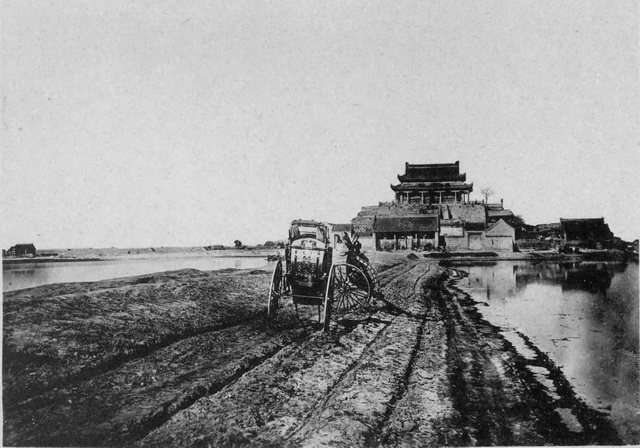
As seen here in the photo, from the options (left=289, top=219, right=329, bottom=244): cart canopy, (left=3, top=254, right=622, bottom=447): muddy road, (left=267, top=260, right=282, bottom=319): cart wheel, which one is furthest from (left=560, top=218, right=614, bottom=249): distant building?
(left=267, top=260, right=282, bottom=319): cart wheel

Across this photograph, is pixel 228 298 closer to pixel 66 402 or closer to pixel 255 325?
pixel 255 325

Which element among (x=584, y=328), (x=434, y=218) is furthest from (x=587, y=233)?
(x=584, y=328)

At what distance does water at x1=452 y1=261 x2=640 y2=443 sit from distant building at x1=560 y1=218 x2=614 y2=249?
72.3 feet

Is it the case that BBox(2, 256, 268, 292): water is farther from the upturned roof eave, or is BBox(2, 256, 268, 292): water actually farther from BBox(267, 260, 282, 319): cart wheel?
the upturned roof eave

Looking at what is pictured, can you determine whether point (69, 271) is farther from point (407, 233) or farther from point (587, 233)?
point (587, 233)

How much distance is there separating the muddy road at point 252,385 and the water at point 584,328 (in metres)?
0.37

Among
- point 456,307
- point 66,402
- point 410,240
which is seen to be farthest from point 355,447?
point 410,240

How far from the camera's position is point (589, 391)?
521cm

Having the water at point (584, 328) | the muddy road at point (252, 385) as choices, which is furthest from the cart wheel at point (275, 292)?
the water at point (584, 328)

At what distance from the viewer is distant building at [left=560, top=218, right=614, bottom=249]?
36.7 meters

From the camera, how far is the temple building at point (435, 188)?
2008 inches

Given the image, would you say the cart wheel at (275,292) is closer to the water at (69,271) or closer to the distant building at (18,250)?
the distant building at (18,250)

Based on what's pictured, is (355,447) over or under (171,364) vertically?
under

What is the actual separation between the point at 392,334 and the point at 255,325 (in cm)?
250
